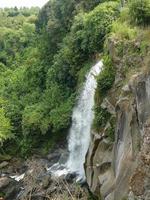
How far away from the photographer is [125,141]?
62.4 feet

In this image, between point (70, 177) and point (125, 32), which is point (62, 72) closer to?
point (70, 177)

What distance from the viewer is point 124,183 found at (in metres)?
17.3

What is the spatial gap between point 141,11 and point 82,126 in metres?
10.1

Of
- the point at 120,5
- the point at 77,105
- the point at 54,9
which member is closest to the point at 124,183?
the point at 77,105

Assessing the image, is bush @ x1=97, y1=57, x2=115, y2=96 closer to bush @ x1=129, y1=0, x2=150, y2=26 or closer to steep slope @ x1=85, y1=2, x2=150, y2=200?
steep slope @ x1=85, y1=2, x2=150, y2=200

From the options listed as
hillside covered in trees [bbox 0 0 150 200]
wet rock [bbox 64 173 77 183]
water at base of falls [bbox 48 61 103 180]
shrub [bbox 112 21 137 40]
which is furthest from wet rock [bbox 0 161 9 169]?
shrub [bbox 112 21 137 40]

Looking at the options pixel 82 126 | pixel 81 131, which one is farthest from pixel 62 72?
pixel 81 131

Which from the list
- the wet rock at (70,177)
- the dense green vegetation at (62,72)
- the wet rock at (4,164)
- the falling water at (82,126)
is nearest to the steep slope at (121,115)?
the dense green vegetation at (62,72)

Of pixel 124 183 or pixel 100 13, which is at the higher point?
pixel 100 13

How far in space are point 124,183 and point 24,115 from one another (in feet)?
72.6

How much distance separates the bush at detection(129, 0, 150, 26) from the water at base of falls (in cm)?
590

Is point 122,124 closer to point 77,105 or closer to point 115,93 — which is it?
point 115,93

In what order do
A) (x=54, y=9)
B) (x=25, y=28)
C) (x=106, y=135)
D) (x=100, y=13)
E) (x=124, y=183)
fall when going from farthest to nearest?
(x=25, y=28), (x=54, y=9), (x=100, y=13), (x=106, y=135), (x=124, y=183)

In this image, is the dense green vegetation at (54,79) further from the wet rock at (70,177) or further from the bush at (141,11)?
the bush at (141,11)
